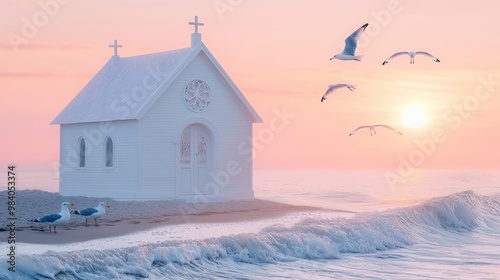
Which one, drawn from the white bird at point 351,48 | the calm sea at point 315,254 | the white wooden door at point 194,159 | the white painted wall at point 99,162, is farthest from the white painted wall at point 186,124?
the white bird at point 351,48

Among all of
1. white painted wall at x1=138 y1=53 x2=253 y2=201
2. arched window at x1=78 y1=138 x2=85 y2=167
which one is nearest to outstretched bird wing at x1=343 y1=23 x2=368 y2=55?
white painted wall at x1=138 y1=53 x2=253 y2=201

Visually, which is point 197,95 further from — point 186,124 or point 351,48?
point 351,48

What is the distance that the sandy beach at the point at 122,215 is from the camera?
20.6 m

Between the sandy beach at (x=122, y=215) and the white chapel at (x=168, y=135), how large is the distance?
0.93 m

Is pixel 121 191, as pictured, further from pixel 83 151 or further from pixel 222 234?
pixel 222 234

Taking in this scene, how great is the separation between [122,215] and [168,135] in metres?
5.27

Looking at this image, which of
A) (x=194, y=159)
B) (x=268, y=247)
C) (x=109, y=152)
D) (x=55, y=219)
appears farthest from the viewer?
(x=109, y=152)

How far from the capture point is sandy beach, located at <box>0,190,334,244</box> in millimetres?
20625

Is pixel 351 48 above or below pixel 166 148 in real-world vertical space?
above

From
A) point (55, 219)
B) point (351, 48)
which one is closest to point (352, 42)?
point (351, 48)

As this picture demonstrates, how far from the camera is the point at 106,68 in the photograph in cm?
3562

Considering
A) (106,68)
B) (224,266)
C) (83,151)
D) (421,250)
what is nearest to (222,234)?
(224,266)

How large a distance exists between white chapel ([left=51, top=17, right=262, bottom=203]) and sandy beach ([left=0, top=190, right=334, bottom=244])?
929 mm

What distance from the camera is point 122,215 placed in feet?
82.6
